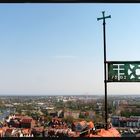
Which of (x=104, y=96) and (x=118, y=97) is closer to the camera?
(x=104, y=96)

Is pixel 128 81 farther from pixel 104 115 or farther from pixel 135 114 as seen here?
pixel 104 115

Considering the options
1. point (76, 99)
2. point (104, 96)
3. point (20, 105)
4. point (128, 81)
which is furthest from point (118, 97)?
point (128, 81)

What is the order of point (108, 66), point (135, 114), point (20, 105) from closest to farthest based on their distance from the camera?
point (108, 66), point (135, 114), point (20, 105)

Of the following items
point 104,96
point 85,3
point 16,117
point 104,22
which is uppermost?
point 104,22

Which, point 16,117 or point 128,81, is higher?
point 128,81

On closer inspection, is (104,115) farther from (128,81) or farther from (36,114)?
(128,81)

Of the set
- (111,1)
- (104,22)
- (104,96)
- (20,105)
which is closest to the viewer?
(111,1)
